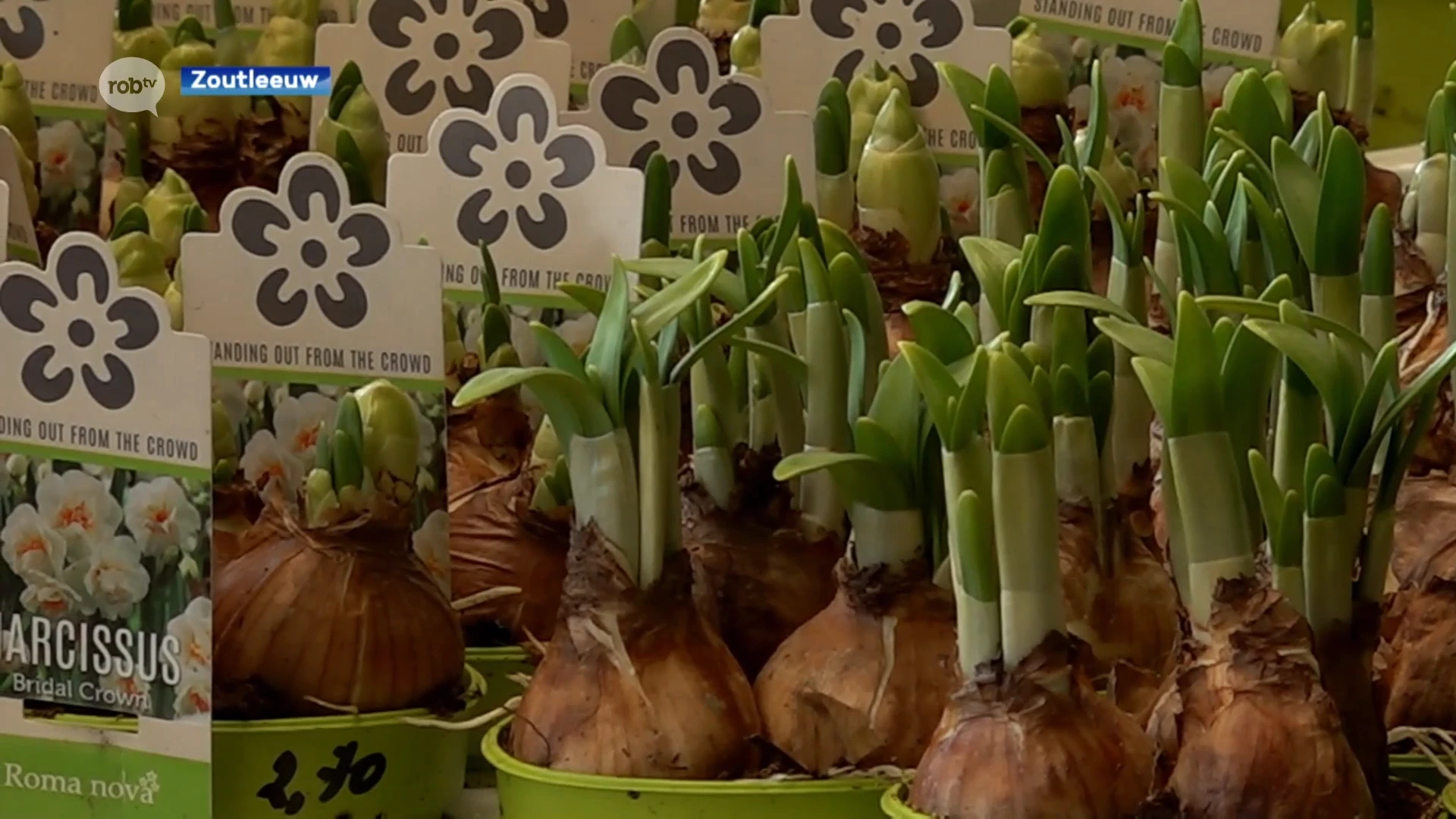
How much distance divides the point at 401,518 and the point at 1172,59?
52cm

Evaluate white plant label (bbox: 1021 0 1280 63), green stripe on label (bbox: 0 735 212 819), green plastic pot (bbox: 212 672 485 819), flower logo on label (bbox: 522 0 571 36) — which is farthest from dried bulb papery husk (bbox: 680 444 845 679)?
flower logo on label (bbox: 522 0 571 36)

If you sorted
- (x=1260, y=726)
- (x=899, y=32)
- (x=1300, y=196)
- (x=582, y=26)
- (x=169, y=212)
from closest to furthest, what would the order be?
(x=1260, y=726) → (x=1300, y=196) → (x=169, y=212) → (x=899, y=32) → (x=582, y=26)

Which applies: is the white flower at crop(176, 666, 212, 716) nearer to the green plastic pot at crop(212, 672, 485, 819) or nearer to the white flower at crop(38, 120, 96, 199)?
the green plastic pot at crop(212, 672, 485, 819)

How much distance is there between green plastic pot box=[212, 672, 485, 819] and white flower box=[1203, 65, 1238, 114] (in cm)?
72

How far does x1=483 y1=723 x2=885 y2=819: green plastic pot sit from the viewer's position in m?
0.83

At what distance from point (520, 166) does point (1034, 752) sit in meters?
0.50

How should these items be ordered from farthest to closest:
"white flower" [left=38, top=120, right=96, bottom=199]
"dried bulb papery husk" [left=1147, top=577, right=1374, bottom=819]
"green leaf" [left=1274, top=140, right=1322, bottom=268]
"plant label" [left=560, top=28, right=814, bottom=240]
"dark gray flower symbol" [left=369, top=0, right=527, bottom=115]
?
"white flower" [left=38, top=120, right=96, bottom=199] < "dark gray flower symbol" [left=369, top=0, right=527, bottom=115] < "plant label" [left=560, top=28, right=814, bottom=240] < "green leaf" [left=1274, top=140, right=1322, bottom=268] < "dried bulb papery husk" [left=1147, top=577, right=1374, bottom=819]

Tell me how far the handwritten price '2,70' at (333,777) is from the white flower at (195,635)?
8 cm

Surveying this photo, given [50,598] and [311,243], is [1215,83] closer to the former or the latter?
[311,243]

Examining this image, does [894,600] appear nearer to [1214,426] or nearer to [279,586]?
[1214,426]

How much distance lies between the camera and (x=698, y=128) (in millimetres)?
1166

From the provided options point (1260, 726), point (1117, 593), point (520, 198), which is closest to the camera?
point (1260, 726)

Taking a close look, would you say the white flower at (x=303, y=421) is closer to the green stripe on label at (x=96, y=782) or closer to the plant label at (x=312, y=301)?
the plant label at (x=312, y=301)

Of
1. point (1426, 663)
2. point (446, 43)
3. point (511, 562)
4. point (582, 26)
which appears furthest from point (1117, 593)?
point (582, 26)
